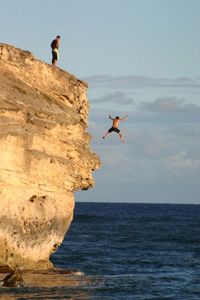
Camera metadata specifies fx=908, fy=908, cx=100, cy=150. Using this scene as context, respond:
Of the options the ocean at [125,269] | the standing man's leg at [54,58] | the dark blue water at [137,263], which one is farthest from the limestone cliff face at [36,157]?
the dark blue water at [137,263]

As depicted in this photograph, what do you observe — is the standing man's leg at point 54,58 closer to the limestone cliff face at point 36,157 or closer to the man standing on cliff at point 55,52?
the man standing on cliff at point 55,52

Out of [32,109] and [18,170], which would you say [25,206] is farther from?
[32,109]

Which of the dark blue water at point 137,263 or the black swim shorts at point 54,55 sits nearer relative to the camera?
the dark blue water at point 137,263

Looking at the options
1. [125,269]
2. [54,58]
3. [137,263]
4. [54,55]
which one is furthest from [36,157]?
[137,263]

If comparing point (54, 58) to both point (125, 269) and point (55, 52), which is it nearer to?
point (55, 52)

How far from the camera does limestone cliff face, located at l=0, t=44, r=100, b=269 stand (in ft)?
111

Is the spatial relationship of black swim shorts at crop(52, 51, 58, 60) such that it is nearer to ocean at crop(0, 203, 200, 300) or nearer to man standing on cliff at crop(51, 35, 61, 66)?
man standing on cliff at crop(51, 35, 61, 66)

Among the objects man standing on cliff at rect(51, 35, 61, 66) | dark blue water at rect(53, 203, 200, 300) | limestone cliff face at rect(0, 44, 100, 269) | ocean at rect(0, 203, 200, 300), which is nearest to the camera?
ocean at rect(0, 203, 200, 300)

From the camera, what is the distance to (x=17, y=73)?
37438mm

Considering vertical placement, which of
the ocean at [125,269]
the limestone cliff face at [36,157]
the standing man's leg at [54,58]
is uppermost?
the standing man's leg at [54,58]

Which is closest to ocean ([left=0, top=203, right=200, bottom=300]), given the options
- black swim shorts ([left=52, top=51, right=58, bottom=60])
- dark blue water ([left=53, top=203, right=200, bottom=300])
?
dark blue water ([left=53, top=203, right=200, bottom=300])

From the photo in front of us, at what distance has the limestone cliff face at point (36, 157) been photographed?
3397cm

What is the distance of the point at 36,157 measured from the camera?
115ft

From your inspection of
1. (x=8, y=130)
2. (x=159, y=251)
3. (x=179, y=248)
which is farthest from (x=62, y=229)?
(x=179, y=248)
